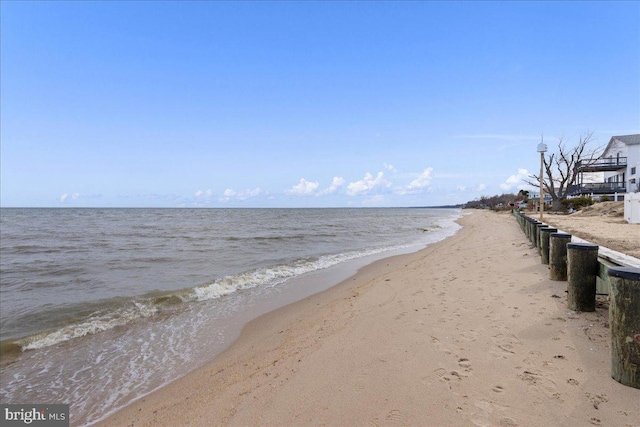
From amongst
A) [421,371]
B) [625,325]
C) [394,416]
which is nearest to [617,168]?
[625,325]

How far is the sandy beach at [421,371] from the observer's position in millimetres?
2803

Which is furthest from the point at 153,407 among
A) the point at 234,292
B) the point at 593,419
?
the point at 234,292

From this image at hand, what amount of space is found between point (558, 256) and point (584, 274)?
6.47 feet

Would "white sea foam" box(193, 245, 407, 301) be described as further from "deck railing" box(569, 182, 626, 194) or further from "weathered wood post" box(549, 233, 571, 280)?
"deck railing" box(569, 182, 626, 194)

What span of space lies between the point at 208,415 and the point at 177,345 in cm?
296

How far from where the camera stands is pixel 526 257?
9.45 metres

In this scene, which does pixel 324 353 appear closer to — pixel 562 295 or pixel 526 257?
pixel 562 295

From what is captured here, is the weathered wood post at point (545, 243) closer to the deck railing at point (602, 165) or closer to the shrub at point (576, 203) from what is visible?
the shrub at point (576, 203)

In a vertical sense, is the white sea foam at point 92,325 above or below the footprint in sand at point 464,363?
below

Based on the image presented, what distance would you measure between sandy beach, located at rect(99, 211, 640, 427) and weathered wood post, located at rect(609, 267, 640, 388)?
0.45ft

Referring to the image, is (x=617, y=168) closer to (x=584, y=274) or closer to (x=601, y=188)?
(x=601, y=188)

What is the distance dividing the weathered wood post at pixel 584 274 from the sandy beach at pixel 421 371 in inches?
6.8

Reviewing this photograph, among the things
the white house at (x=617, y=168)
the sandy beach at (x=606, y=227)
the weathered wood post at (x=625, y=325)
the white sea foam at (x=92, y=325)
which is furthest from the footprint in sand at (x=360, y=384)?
the white house at (x=617, y=168)

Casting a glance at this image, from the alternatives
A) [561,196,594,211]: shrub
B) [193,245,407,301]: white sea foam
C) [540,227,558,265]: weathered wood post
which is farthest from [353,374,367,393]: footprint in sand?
[561,196,594,211]: shrub
